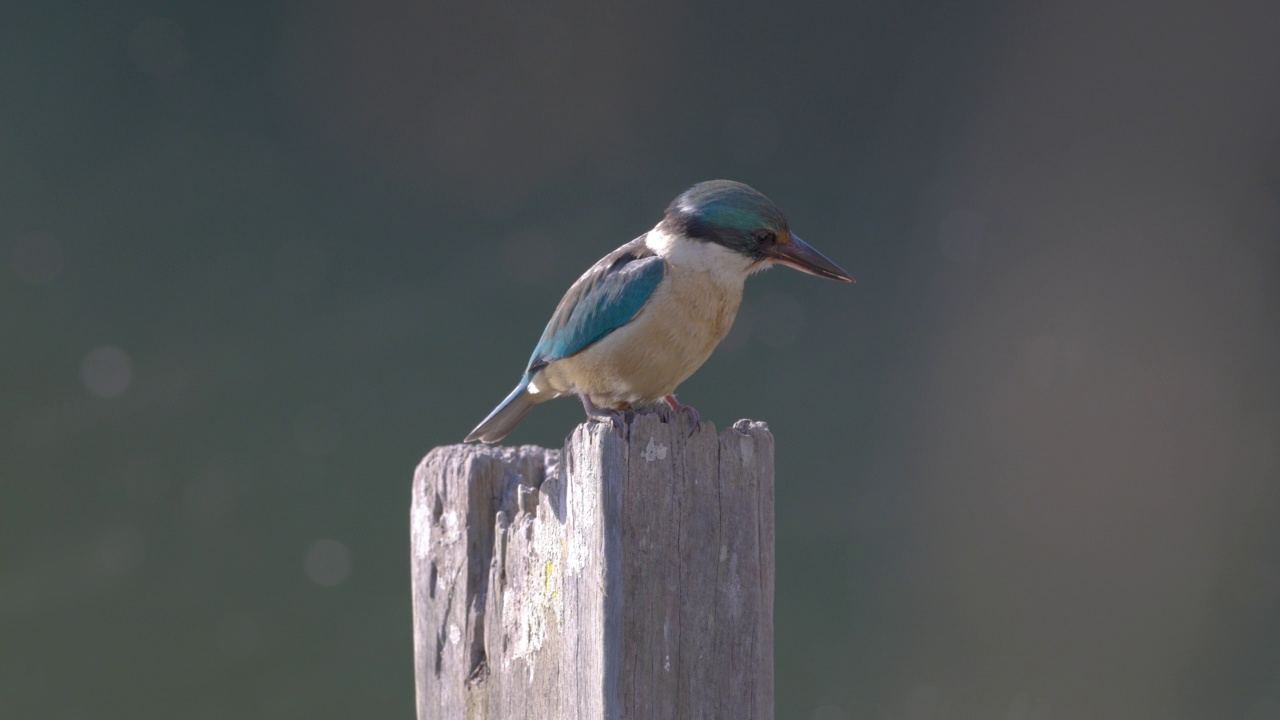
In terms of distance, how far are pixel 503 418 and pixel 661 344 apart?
1.67 feet

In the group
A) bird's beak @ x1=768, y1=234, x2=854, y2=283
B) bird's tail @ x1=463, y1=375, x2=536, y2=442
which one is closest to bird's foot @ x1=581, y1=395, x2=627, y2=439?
bird's tail @ x1=463, y1=375, x2=536, y2=442

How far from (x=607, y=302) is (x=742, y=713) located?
2.76 feet

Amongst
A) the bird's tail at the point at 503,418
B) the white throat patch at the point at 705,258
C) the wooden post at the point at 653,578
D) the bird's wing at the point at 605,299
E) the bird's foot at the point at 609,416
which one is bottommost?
the wooden post at the point at 653,578

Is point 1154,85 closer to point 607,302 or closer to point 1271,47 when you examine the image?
point 1271,47

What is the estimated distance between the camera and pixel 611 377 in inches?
82.7

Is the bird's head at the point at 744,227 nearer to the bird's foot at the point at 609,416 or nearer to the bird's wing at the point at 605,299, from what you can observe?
the bird's wing at the point at 605,299

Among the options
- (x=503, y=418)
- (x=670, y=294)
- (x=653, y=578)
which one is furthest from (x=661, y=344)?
(x=653, y=578)

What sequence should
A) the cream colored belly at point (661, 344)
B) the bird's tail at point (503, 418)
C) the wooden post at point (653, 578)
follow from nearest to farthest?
1. the wooden post at point (653, 578)
2. the cream colored belly at point (661, 344)
3. the bird's tail at point (503, 418)

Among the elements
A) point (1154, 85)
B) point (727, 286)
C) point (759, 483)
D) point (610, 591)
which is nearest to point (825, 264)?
point (727, 286)

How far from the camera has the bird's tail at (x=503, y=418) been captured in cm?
239

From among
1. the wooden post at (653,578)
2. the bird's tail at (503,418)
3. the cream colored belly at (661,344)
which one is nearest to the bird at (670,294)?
the cream colored belly at (661,344)

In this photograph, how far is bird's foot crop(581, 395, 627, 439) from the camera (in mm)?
1492

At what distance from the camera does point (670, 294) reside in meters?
2.08

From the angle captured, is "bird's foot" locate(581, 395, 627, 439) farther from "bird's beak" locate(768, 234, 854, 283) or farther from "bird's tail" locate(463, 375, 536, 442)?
"bird's beak" locate(768, 234, 854, 283)
